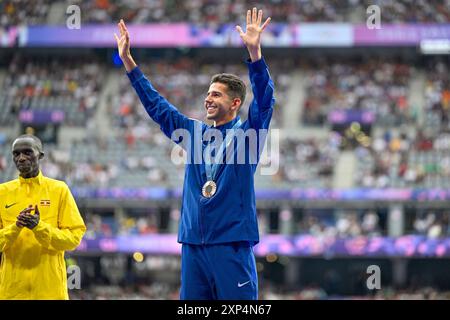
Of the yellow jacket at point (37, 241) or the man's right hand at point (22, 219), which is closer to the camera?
the man's right hand at point (22, 219)

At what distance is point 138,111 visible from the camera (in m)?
37.4

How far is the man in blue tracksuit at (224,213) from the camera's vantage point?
269 inches

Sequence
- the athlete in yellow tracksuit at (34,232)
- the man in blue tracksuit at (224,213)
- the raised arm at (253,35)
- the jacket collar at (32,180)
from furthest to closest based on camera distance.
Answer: the jacket collar at (32,180) < the athlete in yellow tracksuit at (34,232) < the raised arm at (253,35) < the man in blue tracksuit at (224,213)

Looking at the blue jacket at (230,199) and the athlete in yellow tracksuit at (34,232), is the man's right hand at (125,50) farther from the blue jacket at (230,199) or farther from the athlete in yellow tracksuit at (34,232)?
the blue jacket at (230,199)

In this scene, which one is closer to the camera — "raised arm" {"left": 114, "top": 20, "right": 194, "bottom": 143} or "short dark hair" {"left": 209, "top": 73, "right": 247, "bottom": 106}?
"short dark hair" {"left": 209, "top": 73, "right": 247, "bottom": 106}

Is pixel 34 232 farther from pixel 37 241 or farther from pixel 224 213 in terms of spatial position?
pixel 224 213

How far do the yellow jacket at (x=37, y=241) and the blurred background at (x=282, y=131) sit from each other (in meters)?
20.2

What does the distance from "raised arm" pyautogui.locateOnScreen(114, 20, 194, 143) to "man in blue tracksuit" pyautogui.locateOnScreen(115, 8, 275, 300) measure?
1.27 feet

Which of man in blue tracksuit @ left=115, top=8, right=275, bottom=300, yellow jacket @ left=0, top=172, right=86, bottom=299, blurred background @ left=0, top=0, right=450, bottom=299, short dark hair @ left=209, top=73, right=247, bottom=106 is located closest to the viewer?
man in blue tracksuit @ left=115, top=8, right=275, bottom=300

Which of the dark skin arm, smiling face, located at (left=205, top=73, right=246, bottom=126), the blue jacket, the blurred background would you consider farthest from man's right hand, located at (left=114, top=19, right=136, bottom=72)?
the blurred background

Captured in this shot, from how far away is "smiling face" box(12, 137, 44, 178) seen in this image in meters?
7.27

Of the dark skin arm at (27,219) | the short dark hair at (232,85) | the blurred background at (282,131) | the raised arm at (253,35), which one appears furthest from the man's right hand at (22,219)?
the blurred background at (282,131)

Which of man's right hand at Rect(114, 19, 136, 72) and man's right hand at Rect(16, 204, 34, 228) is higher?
man's right hand at Rect(114, 19, 136, 72)

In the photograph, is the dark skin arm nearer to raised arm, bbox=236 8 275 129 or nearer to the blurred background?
raised arm, bbox=236 8 275 129
